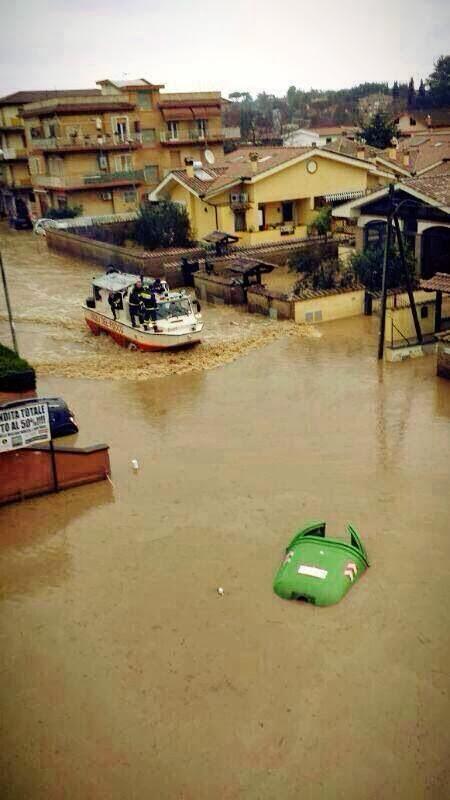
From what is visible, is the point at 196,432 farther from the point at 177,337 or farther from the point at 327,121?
the point at 327,121

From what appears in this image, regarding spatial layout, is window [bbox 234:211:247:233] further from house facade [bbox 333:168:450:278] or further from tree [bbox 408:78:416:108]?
tree [bbox 408:78:416:108]

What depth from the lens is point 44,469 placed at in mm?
13570

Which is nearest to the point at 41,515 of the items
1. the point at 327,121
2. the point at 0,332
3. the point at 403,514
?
the point at 403,514

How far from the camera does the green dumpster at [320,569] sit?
994 centimetres

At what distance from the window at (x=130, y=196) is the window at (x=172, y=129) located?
5.50 metres

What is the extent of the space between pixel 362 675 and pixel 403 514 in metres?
4.26

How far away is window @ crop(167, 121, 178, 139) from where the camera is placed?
51.0 m

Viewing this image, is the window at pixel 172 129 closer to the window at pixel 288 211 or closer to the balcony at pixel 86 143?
the balcony at pixel 86 143

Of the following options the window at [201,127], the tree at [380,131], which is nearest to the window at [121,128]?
the window at [201,127]

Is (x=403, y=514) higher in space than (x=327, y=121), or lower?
lower

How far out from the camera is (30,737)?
809cm

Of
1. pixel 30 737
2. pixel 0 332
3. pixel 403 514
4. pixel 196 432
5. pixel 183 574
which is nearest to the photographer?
pixel 30 737

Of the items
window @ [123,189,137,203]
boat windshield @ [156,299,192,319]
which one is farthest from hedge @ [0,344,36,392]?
window @ [123,189,137,203]

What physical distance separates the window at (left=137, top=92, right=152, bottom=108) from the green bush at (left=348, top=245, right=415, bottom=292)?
30112 millimetres
